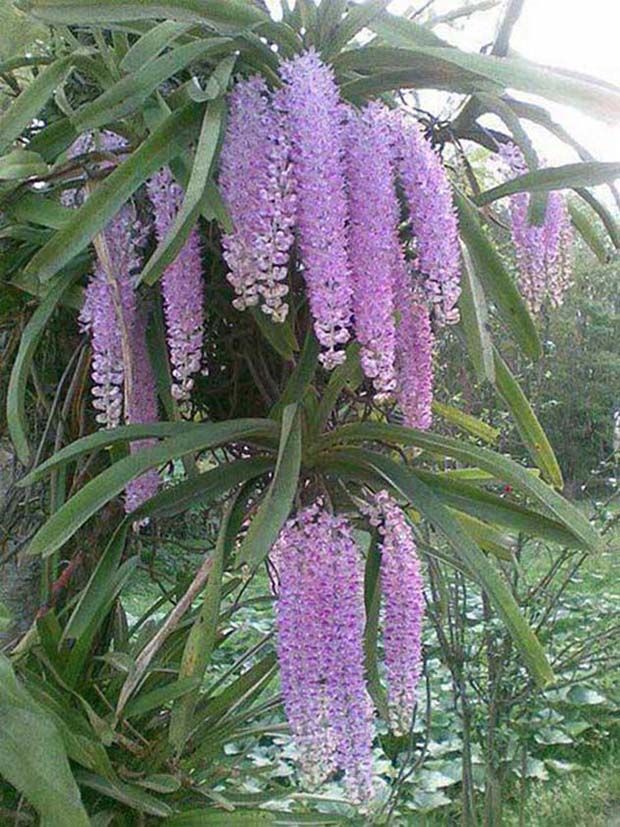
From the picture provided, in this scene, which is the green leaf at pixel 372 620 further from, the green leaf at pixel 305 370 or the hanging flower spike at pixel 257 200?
the hanging flower spike at pixel 257 200

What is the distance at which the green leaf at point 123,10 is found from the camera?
2.16 ft

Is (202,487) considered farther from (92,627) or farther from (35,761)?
(35,761)

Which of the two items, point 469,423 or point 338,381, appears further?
point 469,423

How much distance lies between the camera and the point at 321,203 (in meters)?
0.69

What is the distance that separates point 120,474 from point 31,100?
30 cm

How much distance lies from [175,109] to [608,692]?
2542mm

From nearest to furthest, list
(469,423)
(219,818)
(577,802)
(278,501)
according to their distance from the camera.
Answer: (278,501) < (219,818) < (469,423) < (577,802)

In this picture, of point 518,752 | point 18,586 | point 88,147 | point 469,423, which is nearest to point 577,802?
point 518,752

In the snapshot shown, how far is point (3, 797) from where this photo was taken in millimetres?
945

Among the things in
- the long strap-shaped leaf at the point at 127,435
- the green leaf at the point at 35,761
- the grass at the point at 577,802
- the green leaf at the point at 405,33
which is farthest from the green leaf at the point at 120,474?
the grass at the point at 577,802

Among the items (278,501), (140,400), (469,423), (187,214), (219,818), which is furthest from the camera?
(469,423)

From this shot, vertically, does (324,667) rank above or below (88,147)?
below

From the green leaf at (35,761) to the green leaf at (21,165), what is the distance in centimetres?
37

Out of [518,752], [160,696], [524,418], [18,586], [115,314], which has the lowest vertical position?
[518,752]
